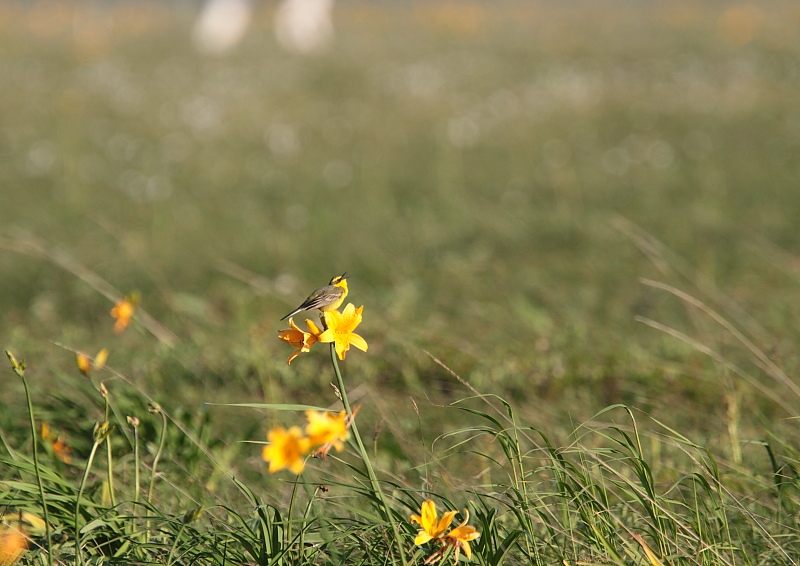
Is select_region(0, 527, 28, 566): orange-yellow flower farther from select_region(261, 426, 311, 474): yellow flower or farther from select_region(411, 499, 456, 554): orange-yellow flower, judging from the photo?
select_region(411, 499, 456, 554): orange-yellow flower

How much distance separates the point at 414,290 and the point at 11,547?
2923mm

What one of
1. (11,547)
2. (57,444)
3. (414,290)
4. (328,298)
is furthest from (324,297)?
(414,290)

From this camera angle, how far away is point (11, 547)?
2.01 m

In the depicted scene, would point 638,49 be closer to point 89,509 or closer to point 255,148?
point 255,148

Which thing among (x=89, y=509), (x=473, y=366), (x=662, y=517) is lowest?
(x=473, y=366)

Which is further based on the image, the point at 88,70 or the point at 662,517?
the point at 88,70

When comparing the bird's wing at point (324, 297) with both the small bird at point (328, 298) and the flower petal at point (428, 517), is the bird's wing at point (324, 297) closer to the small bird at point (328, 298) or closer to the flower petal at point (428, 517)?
the small bird at point (328, 298)

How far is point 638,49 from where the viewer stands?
40.4ft

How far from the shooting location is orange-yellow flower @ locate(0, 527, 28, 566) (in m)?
2.01

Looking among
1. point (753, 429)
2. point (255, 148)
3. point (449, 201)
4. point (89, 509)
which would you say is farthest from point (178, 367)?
point (255, 148)

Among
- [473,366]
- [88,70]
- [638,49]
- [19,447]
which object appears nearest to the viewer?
[19,447]

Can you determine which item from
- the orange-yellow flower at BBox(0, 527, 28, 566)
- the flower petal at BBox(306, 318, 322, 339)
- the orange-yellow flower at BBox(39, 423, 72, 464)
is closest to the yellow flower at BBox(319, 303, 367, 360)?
the flower petal at BBox(306, 318, 322, 339)

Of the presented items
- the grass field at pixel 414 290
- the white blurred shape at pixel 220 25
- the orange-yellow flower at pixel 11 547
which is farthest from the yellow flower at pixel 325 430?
the white blurred shape at pixel 220 25

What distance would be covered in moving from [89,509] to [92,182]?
5.89 m
